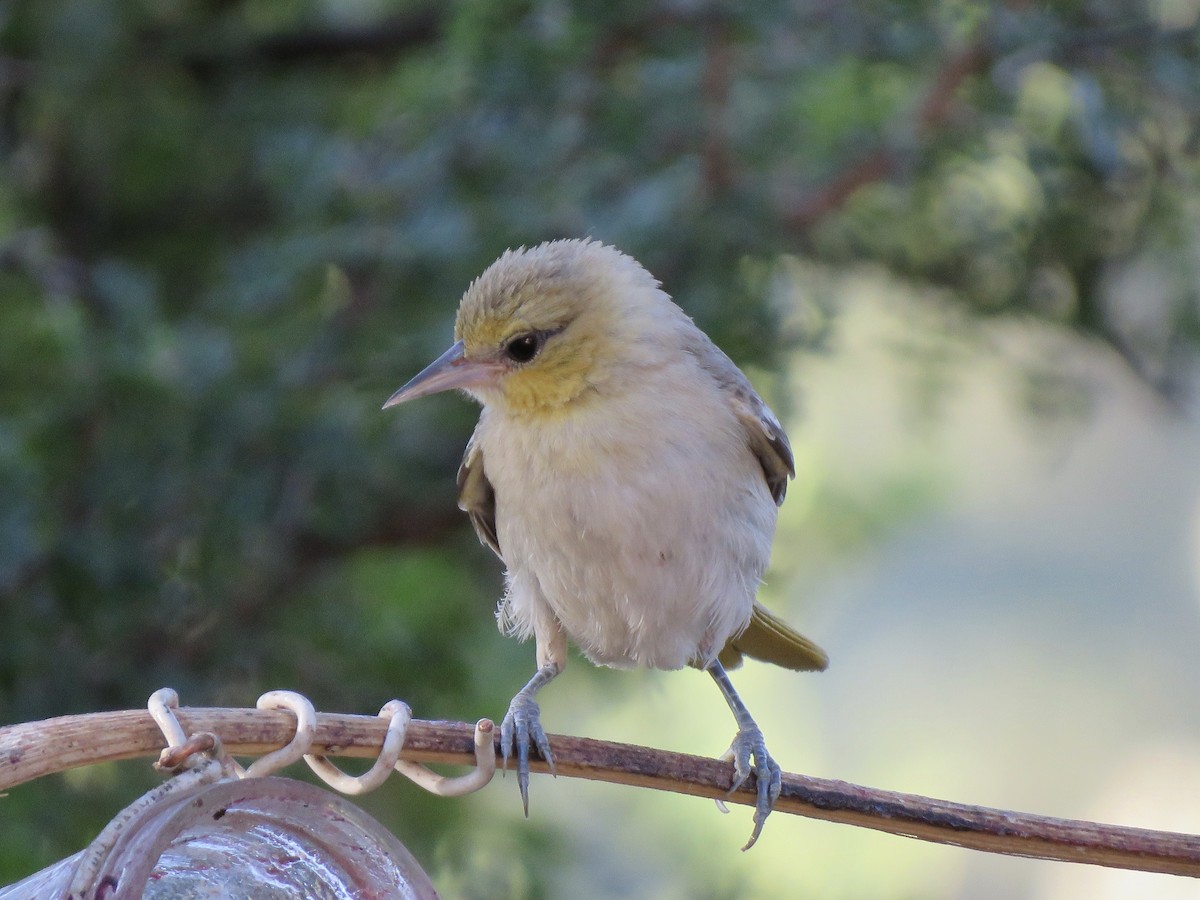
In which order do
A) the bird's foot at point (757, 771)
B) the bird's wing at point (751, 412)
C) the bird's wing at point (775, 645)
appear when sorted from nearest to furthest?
the bird's foot at point (757, 771) < the bird's wing at point (751, 412) < the bird's wing at point (775, 645)

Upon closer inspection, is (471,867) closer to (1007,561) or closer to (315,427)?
(315,427)

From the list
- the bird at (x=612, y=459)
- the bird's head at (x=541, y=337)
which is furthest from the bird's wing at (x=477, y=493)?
the bird's head at (x=541, y=337)

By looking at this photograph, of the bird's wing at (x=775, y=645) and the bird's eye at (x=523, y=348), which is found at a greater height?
the bird's eye at (x=523, y=348)

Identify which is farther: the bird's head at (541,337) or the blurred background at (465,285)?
the blurred background at (465,285)

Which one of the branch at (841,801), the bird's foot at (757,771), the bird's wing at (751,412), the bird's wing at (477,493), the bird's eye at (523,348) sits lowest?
the branch at (841,801)

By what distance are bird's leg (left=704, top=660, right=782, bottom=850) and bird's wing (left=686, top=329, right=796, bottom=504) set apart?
1.27ft

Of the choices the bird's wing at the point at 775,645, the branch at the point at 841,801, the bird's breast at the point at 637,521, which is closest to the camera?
the branch at the point at 841,801

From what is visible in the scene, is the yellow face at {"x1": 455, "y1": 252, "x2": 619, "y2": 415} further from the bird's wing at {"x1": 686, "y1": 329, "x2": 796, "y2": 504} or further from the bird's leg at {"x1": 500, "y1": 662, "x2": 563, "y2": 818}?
the bird's leg at {"x1": 500, "y1": 662, "x2": 563, "y2": 818}

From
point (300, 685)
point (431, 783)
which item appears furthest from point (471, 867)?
point (431, 783)

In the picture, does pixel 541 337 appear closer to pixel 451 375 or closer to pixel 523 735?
pixel 451 375

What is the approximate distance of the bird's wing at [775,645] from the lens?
96.0 inches

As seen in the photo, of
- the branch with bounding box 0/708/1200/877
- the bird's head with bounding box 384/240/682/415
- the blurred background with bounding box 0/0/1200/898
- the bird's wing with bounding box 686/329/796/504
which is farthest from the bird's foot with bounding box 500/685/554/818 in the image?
the blurred background with bounding box 0/0/1200/898

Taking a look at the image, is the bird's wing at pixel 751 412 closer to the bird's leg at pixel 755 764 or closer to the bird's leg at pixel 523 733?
the bird's leg at pixel 755 764

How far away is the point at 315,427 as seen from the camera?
253 cm
